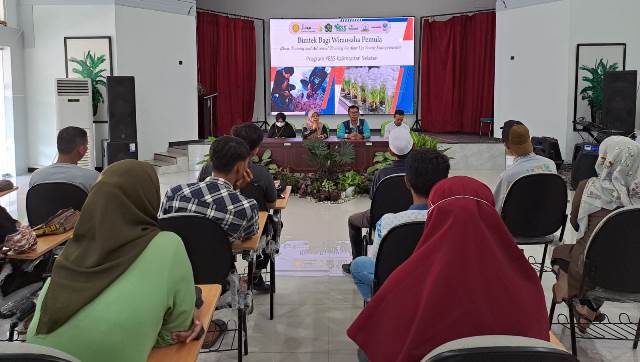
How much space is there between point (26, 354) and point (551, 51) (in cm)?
1032

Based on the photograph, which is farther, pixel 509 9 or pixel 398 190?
pixel 509 9

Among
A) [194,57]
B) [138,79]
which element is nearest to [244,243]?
[138,79]

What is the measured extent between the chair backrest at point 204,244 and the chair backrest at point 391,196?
1.48 meters

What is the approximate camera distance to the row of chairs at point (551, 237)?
94.9 inches

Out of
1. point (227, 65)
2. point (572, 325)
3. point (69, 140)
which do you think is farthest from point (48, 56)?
point (572, 325)

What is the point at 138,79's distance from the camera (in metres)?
10.7

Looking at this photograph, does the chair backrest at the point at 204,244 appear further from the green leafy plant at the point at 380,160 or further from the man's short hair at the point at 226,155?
the green leafy plant at the point at 380,160

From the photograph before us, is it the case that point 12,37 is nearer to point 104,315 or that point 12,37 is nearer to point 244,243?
point 244,243

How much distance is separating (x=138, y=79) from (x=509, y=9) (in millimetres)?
6724

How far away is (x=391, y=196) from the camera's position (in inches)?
156

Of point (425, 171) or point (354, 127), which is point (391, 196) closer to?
point (425, 171)

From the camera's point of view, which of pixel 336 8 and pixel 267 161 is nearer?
pixel 267 161

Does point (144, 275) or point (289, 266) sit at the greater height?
point (144, 275)

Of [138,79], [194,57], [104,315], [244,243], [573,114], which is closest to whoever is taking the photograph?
[104,315]
